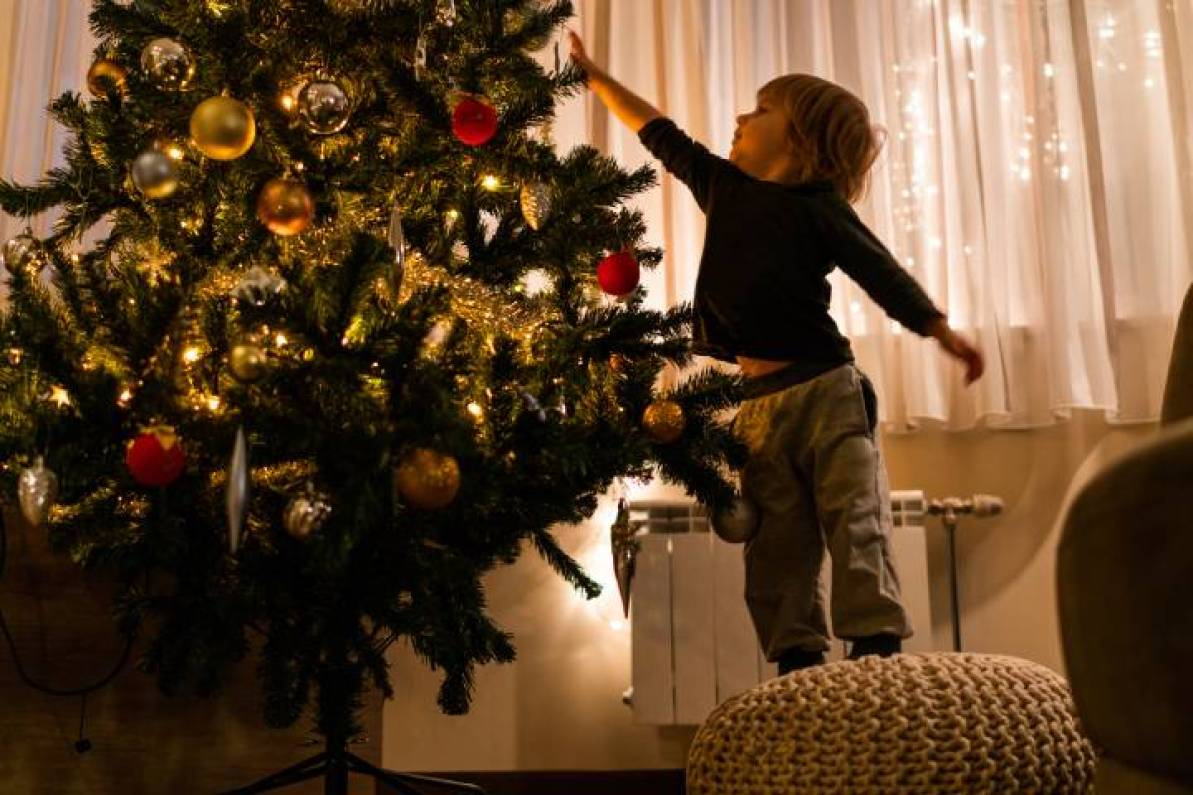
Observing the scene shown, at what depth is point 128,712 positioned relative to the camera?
5.05ft

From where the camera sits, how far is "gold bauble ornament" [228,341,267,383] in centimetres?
108

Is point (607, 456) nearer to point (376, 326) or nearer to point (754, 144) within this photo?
point (376, 326)

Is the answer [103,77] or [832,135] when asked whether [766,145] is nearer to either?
[832,135]

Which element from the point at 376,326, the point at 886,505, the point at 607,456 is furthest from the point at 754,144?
the point at 376,326

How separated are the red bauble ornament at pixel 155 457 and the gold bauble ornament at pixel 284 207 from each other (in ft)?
0.79

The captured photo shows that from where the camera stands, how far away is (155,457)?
1.09 meters

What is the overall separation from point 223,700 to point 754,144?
1.15 meters

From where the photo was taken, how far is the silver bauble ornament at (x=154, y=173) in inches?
46.9

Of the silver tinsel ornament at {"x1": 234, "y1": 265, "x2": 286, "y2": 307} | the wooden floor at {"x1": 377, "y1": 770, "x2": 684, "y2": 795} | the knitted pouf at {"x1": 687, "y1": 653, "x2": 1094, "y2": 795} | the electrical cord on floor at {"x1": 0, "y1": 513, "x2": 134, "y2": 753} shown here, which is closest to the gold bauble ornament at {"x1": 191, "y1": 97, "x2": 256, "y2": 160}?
the silver tinsel ornament at {"x1": 234, "y1": 265, "x2": 286, "y2": 307}

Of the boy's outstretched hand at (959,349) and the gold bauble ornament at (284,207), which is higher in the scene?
the gold bauble ornament at (284,207)

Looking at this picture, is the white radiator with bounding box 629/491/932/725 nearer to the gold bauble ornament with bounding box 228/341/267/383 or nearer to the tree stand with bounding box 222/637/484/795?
the tree stand with bounding box 222/637/484/795

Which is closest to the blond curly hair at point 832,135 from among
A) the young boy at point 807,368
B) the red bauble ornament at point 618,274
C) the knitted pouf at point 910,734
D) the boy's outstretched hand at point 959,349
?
the young boy at point 807,368

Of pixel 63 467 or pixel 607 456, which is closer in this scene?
pixel 63 467

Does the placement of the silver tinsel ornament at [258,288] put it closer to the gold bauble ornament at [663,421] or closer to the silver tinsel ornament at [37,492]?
the silver tinsel ornament at [37,492]
